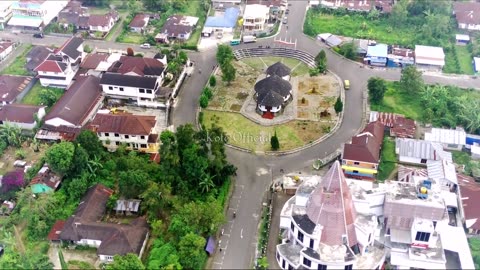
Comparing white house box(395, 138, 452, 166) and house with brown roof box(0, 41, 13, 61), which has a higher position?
house with brown roof box(0, 41, 13, 61)

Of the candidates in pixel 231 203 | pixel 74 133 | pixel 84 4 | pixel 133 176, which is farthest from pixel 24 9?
pixel 231 203

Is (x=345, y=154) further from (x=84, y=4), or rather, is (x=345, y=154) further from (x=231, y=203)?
(x=84, y=4)

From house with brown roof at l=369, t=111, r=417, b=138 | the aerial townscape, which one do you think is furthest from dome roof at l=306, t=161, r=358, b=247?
house with brown roof at l=369, t=111, r=417, b=138

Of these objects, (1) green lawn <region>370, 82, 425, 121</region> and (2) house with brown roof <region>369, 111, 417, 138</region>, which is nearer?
(2) house with brown roof <region>369, 111, 417, 138</region>

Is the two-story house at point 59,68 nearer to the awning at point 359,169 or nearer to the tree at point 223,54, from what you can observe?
the tree at point 223,54

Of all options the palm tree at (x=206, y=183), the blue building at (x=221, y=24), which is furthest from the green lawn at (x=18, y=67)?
the palm tree at (x=206, y=183)

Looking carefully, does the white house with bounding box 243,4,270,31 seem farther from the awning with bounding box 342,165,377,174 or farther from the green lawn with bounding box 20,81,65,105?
the awning with bounding box 342,165,377,174

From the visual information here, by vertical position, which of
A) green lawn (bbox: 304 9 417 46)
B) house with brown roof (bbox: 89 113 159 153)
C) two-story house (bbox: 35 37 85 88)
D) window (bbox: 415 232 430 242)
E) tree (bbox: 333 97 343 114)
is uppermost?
green lawn (bbox: 304 9 417 46)
